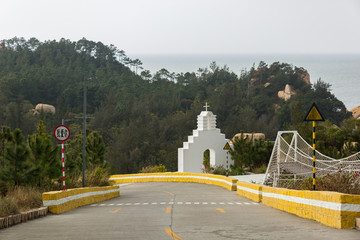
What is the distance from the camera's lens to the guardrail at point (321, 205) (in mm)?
11617

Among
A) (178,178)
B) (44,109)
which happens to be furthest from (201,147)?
(44,109)

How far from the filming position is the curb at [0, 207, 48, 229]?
12789 mm

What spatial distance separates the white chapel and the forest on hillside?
26.0ft

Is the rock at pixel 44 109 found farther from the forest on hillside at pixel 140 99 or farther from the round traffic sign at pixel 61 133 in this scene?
the round traffic sign at pixel 61 133

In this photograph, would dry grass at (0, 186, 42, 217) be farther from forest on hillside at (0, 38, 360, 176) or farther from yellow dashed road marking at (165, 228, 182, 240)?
forest on hillside at (0, 38, 360, 176)

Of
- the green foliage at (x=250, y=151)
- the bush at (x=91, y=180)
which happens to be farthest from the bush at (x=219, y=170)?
the bush at (x=91, y=180)

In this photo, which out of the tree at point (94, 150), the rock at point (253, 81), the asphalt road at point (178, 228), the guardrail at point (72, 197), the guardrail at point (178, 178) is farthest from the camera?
the rock at point (253, 81)

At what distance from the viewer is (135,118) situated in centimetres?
11256

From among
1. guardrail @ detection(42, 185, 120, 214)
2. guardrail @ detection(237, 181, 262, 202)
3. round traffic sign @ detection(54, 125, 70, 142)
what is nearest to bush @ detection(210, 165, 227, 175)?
guardrail @ detection(237, 181, 262, 202)

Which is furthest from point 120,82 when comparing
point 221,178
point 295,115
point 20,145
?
point 20,145

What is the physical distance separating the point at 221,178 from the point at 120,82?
378 ft

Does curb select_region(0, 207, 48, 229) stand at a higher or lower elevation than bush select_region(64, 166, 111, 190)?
higher

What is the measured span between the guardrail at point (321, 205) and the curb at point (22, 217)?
6883 mm

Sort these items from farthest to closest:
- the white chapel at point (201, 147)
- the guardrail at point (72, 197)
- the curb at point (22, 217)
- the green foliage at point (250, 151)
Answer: the white chapel at point (201, 147) → the green foliage at point (250, 151) → the guardrail at point (72, 197) → the curb at point (22, 217)
